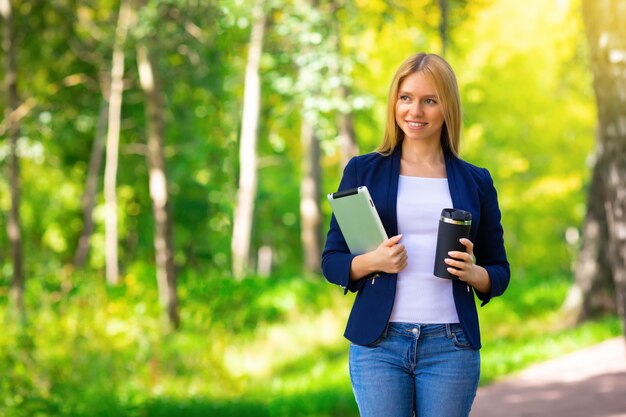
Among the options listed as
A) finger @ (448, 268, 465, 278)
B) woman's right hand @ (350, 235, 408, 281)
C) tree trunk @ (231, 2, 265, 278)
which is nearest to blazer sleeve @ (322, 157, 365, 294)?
woman's right hand @ (350, 235, 408, 281)

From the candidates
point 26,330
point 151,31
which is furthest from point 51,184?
point 26,330

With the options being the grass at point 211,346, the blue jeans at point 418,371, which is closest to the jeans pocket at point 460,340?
the blue jeans at point 418,371

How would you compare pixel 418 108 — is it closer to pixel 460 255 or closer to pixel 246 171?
pixel 460 255

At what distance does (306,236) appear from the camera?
21.9 metres

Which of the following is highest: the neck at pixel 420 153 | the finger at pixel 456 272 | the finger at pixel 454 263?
the neck at pixel 420 153

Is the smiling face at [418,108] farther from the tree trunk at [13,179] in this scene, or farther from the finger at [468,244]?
the tree trunk at [13,179]

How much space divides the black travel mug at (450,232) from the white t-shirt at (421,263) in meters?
0.08

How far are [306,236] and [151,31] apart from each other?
28.3 feet

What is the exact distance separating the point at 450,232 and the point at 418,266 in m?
0.19

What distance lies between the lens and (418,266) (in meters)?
3.34

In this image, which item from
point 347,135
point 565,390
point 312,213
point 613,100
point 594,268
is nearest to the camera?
point 613,100

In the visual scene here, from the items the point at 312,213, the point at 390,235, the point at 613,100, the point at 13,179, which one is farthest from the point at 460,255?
the point at 312,213

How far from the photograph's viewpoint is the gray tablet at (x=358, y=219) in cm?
329

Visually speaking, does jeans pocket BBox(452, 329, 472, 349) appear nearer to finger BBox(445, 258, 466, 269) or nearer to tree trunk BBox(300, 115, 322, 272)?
finger BBox(445, 258, 466, 269)
